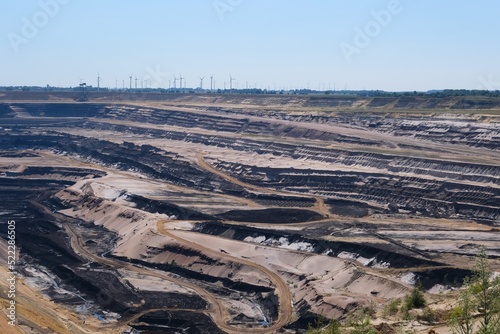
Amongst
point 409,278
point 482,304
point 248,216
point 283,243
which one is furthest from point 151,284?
point 482,304

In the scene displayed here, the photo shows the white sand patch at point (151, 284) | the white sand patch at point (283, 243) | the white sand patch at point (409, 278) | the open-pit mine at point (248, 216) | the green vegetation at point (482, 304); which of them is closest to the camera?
the green vegetation at point (482, 304)

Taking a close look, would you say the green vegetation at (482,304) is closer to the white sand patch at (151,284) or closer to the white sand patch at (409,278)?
the white sand patch at (409,278)

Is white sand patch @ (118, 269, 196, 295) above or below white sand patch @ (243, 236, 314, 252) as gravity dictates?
below

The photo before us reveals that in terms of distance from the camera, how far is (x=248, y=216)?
7350cm

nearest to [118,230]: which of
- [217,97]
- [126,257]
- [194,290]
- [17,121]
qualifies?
[126,257]

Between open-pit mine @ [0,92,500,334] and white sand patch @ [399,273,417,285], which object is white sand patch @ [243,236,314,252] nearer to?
open-pit mine @ [0,92,500,334]

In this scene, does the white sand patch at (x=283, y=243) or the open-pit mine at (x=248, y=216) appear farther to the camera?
the white sand patch at (x=283, y=243)

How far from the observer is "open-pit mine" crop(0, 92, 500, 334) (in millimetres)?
49625

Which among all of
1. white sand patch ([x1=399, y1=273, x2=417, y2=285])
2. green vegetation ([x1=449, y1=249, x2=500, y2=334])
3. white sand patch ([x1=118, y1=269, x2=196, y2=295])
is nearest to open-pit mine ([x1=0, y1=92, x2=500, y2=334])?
white sand patch ([x1=399, y1=273, x2=417, y2=285])

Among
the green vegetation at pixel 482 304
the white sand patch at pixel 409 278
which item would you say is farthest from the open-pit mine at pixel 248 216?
the green vegetation at pixel 482 304

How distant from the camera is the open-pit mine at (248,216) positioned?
163 ft

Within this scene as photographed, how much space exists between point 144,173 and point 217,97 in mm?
89838

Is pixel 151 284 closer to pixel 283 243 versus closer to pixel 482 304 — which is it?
pixel 283 243

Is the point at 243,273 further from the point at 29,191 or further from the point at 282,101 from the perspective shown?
the point at 282,101
